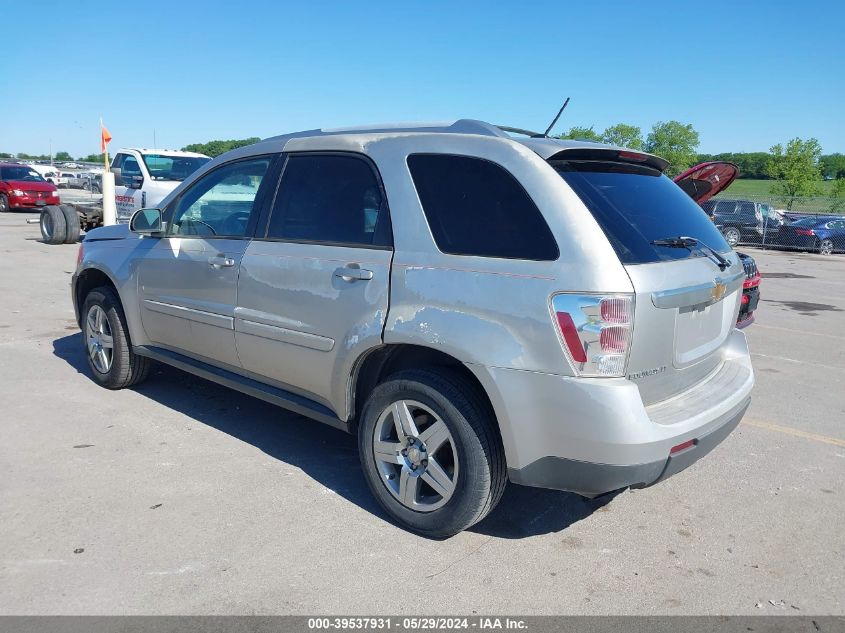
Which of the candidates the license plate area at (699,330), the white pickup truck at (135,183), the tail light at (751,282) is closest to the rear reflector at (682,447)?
the license plate area at (699,330)

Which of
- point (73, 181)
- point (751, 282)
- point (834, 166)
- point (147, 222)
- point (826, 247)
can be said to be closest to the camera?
point (147, 222)

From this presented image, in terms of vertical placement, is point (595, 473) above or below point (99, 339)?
above

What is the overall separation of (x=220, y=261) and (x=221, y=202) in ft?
1.75

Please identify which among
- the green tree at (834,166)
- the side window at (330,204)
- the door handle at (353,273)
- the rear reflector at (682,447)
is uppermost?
the green tree at (834,166)

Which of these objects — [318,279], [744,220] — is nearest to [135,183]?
[318,279]

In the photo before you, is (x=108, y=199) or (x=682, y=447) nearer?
(x=682, y=447)

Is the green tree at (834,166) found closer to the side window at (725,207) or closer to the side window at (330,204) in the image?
the side window at (725,207)

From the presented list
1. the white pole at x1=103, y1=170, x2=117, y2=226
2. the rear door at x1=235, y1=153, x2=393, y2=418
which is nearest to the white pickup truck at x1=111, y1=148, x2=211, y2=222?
the white pole at x1=103, y1=170, x2=117, y2=226

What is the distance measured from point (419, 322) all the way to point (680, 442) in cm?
125

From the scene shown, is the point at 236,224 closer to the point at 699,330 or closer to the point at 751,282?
the point at 699,330

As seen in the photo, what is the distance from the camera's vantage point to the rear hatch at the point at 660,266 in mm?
2918

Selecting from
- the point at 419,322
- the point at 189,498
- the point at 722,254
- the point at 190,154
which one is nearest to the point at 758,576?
the point at 722,254

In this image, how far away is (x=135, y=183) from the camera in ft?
46.7

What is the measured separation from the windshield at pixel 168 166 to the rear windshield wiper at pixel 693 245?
41.1ft
